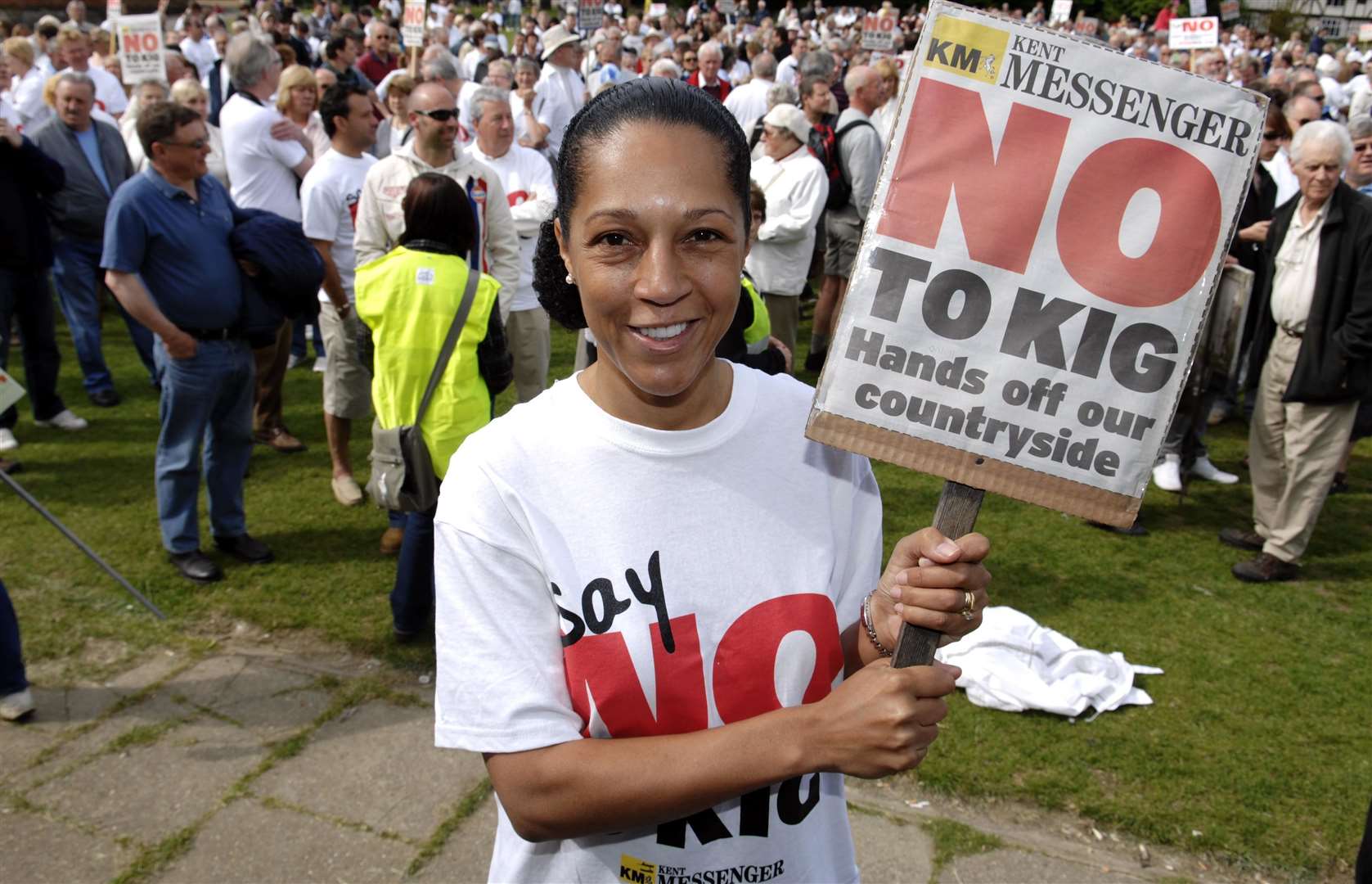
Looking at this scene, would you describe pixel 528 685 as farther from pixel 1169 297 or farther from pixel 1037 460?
pixel 1169 297

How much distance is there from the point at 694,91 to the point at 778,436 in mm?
527

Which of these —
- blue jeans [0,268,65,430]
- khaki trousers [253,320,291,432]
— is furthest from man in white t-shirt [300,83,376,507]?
blue jeans [0,268,65,430]

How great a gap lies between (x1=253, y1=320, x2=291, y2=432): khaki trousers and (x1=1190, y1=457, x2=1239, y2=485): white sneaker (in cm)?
604

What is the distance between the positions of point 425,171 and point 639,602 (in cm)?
450

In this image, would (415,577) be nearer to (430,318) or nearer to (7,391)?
(430,318)

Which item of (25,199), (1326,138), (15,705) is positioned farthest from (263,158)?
(1326,138)

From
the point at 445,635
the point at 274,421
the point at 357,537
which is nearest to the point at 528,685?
the point at 445,635

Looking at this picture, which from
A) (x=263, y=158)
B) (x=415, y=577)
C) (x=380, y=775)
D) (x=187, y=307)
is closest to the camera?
(x=380, y=775)

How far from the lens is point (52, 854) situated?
3529 millimetres

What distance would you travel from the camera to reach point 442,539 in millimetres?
1512

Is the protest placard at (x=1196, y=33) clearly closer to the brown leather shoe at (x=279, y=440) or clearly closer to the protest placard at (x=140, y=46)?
the protest placard at (x=140, y=46)

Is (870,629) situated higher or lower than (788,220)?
higher

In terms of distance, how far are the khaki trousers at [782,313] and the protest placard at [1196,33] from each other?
808cm

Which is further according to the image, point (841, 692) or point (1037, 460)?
point (1037, 460)
